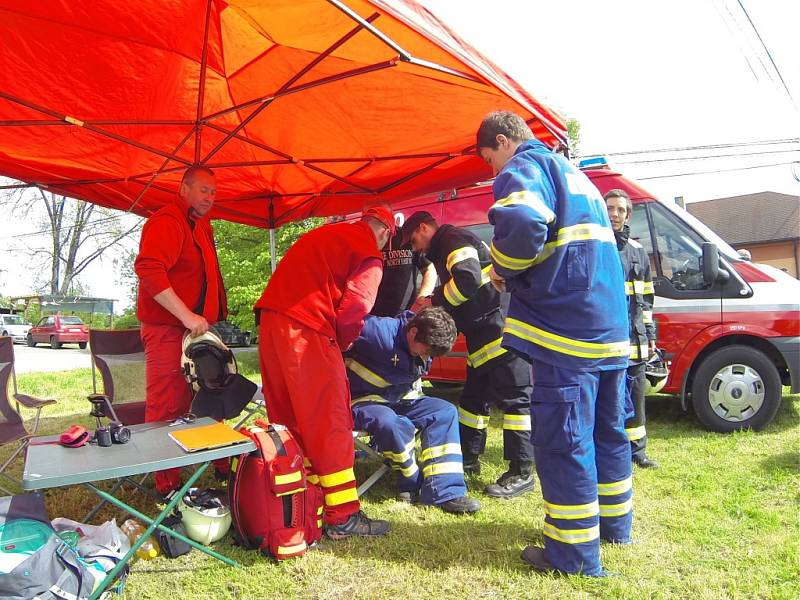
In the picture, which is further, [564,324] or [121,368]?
[121,368]

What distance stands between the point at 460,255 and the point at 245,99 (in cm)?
208

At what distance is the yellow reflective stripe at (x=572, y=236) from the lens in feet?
8.59

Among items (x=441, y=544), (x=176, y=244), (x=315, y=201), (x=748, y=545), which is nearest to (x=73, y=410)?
(x=315, y=201)

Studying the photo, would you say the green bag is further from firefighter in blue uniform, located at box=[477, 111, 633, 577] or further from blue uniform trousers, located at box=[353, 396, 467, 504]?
firefighter in blue uniform, located at box=[477, 111, 633, 577]

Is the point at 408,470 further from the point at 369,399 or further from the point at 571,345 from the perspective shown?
the point at 571,345

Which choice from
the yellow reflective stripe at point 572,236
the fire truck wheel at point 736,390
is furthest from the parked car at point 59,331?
the yellow reflective stripe at point 572,236

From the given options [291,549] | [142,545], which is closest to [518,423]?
[291,549]

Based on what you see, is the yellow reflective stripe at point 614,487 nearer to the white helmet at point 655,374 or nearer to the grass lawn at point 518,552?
the grass lawn at point 518,552

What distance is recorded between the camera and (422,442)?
11.6ft

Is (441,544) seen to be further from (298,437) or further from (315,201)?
(315,201)

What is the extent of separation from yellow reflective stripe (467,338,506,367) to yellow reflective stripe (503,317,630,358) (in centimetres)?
116

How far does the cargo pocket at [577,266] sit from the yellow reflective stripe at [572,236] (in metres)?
0.03

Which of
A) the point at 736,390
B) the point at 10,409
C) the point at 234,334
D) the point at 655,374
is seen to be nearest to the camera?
the point at 10,409

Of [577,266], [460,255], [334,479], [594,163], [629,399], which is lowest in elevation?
[334,479]
